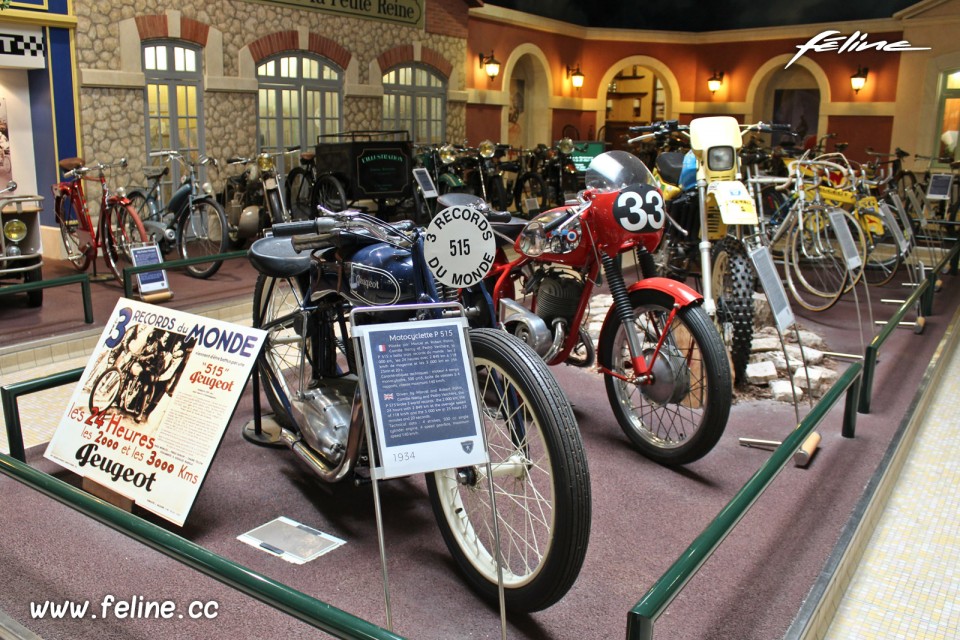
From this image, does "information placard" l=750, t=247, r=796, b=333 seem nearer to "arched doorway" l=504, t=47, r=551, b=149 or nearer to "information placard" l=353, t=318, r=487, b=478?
"information placard" l=353, t=318, r=487, b=478

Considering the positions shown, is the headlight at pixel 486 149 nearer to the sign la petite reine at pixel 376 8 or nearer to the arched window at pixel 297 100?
the arched window at pixel 297 100

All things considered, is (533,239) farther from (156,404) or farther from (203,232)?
(203,232)

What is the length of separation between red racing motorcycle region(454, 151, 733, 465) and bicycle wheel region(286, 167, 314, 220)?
19.2 feet

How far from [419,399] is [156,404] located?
3.99 ft

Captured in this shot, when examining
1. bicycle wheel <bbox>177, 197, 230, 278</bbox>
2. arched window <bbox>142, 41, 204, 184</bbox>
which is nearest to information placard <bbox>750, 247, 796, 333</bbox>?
bicycle wheel <bbox>177, 197, 230, 278</bbox>

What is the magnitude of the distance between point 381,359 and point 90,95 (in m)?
6.90

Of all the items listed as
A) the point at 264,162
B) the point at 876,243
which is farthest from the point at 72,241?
the point at 876,243

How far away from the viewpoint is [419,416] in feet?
6.59

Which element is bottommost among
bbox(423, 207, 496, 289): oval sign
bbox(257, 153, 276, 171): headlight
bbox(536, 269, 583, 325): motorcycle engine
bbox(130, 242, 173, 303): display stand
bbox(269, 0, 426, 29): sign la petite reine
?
bbox(130, 242, 173, 303): display stand

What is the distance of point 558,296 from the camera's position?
11.9ft

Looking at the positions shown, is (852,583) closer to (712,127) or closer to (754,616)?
(754,616)

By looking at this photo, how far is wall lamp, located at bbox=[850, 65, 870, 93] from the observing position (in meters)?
13.8

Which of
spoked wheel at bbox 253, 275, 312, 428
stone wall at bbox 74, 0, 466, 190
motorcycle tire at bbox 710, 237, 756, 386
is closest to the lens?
spoked wheel at bbox 253, 275, 312, 428

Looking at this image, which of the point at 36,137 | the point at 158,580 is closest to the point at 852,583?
the point at 158,580
